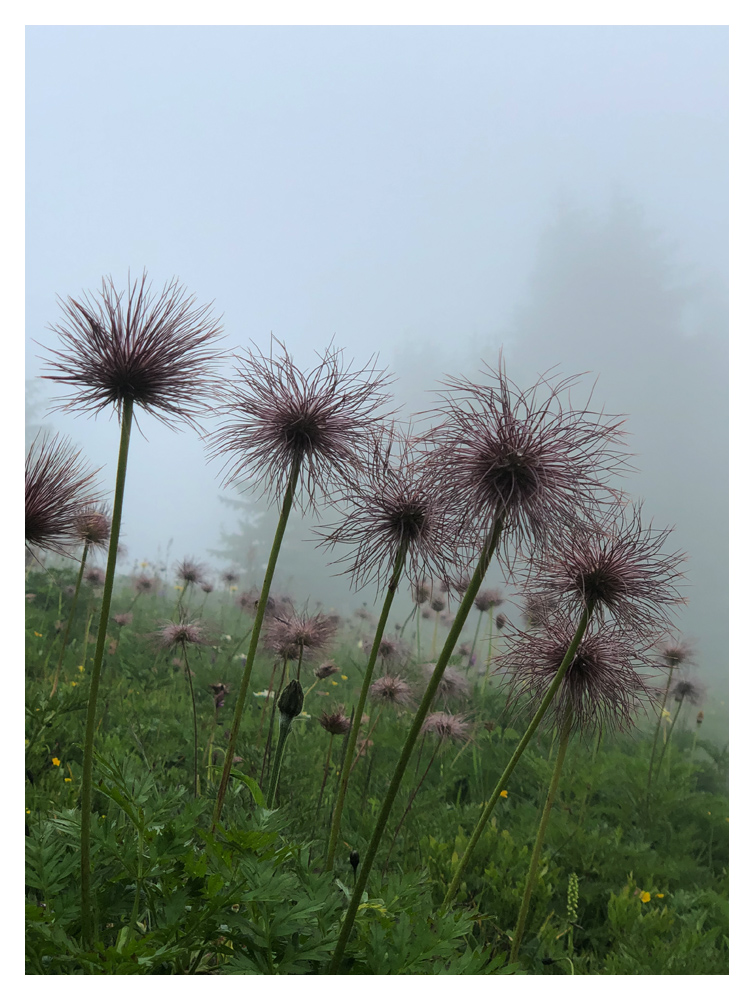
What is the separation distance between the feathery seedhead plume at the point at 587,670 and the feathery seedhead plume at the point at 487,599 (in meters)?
0.55

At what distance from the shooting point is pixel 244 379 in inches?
67.1

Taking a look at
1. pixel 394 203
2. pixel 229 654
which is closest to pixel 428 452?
pixel 394 203

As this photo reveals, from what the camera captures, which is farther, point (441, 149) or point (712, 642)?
point (441, 149)

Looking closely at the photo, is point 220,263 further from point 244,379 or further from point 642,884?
point 642,884

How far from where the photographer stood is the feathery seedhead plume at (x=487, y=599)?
2.31 meters

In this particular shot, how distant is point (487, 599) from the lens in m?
2.43

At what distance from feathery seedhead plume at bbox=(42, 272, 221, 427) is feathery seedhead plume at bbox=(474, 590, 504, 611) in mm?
1190

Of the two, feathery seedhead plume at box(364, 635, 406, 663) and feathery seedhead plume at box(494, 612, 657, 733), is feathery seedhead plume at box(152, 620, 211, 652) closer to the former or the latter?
feathery seedhead plume at box(364, 635, 406, 663)

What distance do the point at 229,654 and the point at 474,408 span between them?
86.3 inches

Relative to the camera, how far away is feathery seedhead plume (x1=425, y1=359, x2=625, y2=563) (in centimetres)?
119

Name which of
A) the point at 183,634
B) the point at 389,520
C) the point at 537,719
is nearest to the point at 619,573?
the point at 537,719

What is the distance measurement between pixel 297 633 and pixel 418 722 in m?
0.98

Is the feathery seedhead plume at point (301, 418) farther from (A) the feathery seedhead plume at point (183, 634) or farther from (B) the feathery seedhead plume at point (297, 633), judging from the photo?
(A) the feathery seedhead plume at point (183, 634)

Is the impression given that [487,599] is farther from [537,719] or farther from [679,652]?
[537,719]
